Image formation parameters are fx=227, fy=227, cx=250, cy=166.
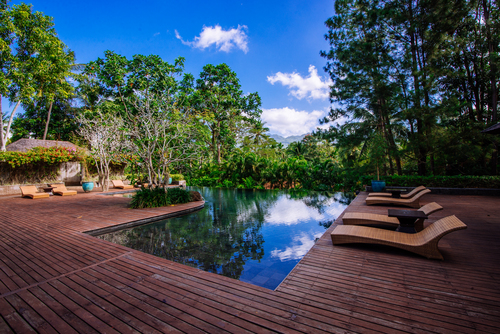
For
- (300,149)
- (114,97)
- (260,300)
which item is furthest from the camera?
(300,149)

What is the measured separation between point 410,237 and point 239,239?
3210 mm

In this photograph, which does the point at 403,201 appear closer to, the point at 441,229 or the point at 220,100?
the point at 441,229

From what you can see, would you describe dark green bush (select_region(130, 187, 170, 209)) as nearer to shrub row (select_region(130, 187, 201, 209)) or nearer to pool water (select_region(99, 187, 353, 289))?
shrub row (select_region(130, 187, 201, 209))

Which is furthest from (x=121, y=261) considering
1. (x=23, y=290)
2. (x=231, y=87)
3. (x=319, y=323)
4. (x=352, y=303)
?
(x=231, y=87)

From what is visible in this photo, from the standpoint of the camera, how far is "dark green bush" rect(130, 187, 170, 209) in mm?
8094

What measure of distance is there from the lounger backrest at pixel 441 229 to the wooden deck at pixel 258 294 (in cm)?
33

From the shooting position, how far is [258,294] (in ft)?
8.09

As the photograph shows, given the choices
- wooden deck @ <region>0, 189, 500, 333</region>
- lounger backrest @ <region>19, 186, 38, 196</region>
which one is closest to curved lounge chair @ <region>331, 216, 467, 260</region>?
wooden deck @ <region>0, 189, 500, 333</region>

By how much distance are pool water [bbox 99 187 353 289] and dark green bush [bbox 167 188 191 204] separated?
129cm

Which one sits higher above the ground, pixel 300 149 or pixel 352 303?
pixel 300 149

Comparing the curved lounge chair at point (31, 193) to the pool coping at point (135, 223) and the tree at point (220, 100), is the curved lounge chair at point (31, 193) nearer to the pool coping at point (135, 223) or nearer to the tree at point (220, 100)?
the pool coping at point (135, 223)

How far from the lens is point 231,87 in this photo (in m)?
22.9

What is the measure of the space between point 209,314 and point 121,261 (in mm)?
2083

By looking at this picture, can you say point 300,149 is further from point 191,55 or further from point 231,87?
point 191,55
